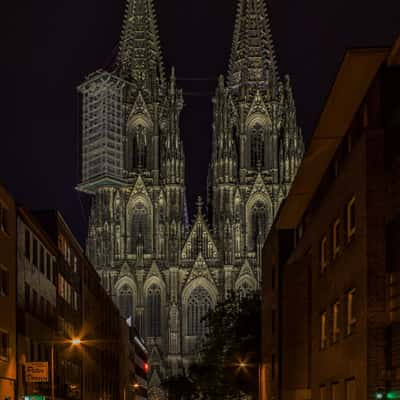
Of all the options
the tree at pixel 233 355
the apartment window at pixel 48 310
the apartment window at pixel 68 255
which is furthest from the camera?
the tree at pixel 233 355

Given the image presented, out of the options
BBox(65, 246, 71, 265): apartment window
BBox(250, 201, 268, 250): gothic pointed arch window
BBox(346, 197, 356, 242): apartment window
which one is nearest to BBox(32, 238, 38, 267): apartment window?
BBox(65, 246, 71, 265): apartment window

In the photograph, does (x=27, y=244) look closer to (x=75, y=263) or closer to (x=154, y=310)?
(x=75, y=263)

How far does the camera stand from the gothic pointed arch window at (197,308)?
383 feet

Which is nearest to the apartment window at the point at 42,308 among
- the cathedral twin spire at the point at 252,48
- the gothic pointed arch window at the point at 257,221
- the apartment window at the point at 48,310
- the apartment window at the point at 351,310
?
the apartment window at the point at 48,310

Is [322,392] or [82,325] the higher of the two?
[82,325]

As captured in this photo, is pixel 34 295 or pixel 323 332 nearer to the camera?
pixel 323 332

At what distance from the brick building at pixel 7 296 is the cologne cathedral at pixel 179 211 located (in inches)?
2992

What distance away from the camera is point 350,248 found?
81.9ft

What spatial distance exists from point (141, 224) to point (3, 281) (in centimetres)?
8013

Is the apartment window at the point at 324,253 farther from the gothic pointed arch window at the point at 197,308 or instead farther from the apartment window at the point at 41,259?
the gothic pointed arch window at the point at 197,308

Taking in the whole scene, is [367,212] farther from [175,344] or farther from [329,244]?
[175,344]

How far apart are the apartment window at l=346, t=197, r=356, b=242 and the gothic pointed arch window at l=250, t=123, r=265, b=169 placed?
93227 millimetres

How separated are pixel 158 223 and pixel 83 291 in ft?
173

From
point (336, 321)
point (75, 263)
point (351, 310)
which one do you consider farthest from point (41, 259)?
point (351, 310)
